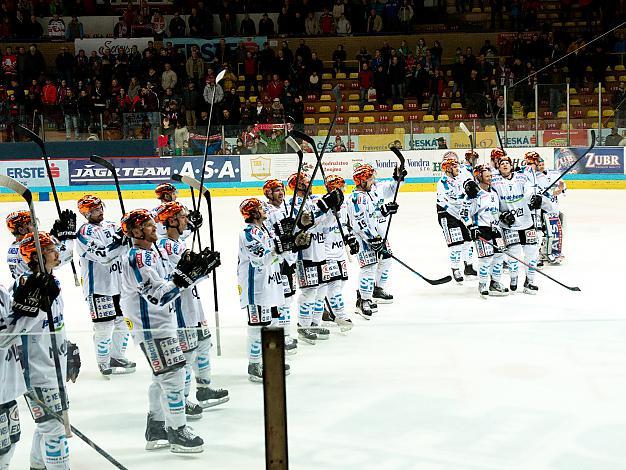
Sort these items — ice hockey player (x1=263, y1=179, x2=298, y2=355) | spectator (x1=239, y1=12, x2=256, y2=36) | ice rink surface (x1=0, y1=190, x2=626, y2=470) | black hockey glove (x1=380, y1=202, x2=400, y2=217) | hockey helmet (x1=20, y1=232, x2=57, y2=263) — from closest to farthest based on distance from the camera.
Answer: ice rink surface (x1=0, y1=190, x2=626, y2=470) → hockey helmet (x1=20, y1=232, x2=57, y2=263) → ice hockey player (x1=263, y1=179, x2=298, y2=355) → black hockey glove (x1=380, y1=202, x2=400, y2=217) → spectator (x1=239, y1=12, x2=256, y2=36)

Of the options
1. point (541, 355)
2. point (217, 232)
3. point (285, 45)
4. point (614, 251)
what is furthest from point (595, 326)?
point (285, 45)

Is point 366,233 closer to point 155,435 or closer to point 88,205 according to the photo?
point 88,205

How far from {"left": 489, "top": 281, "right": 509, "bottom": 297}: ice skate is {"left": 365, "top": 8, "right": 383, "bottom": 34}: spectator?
16719mm

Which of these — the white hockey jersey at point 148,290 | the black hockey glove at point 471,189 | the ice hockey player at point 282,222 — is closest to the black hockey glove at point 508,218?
the black hockey glove at point 471,189

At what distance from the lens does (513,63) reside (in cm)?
2364

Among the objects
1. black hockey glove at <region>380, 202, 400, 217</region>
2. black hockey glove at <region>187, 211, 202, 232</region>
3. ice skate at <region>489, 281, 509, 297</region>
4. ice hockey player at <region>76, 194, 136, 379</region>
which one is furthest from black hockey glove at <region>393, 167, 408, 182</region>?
ice hockey player at <region>76, 194, 136, 379</region>

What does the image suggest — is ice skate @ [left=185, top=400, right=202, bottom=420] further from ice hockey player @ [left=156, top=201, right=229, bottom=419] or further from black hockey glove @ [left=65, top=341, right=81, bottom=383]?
black hockey glove @ [left=65, top=341, right=81, bottom=383]

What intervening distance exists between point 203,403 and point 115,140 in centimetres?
1557

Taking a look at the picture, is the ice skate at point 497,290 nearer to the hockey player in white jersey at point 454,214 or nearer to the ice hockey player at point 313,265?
the hockey player in white jersey at point 454,214

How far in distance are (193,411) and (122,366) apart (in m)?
0.41

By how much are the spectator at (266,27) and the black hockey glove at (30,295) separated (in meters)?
21.5

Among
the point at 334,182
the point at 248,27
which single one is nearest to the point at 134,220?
the point at 334,182

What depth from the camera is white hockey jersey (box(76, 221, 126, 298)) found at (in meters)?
6.68

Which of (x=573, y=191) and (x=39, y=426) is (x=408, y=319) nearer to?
(x=39, y=426)
